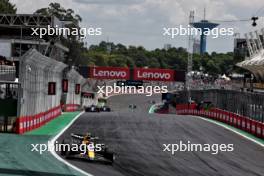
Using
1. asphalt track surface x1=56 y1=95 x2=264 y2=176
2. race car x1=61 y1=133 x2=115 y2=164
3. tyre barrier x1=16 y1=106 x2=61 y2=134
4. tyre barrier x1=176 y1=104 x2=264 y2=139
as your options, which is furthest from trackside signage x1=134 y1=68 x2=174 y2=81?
race car x1=61 y1=133 x2=115 y2=164

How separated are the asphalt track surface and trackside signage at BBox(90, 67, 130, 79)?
44.0 m

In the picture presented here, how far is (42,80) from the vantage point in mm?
34969

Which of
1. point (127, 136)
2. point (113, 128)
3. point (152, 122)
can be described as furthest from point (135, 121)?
point (127, 136)

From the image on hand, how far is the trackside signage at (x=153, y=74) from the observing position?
8250 cm

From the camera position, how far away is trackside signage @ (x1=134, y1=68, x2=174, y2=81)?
3248 inches

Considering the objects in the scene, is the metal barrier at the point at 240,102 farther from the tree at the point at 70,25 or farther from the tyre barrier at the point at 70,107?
the tree at the point at 70,25

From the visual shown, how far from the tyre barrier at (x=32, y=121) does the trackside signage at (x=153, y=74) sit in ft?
140

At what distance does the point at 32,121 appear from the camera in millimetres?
31266

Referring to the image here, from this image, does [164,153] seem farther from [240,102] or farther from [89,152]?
[240,102]

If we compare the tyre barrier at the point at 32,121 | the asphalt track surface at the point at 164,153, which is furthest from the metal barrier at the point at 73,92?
the asphalt track surface at the point at 164,153

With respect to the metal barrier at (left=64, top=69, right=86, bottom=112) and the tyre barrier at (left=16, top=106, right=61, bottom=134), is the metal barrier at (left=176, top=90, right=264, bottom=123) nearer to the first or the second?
the tyre barrier at (left=16, top=106, right=61, bottom=134)

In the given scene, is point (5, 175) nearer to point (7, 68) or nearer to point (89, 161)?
point (89, 161)

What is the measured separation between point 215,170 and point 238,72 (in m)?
136

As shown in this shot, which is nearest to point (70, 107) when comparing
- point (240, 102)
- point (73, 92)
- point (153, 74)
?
point (73, 92)
